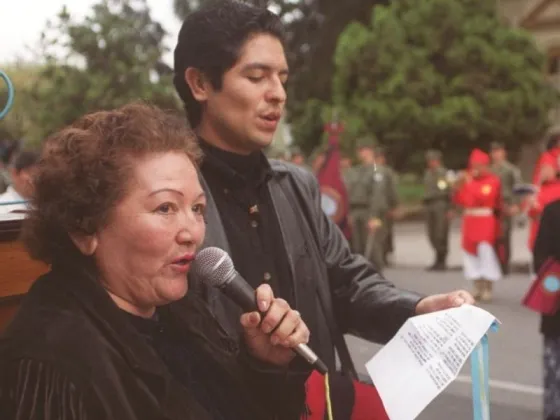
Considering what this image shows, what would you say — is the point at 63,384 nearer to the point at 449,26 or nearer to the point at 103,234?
the point at 103,234

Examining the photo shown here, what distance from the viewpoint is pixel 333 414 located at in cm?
194

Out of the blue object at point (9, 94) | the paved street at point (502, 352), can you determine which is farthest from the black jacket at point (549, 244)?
the blue object at point (9, 94)

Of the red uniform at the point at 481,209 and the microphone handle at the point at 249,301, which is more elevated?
the microphone handle at the point at 249,301

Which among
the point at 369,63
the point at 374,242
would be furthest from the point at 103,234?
the point at 369,63

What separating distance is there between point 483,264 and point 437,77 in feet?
54.2

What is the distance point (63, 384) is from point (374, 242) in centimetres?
1023

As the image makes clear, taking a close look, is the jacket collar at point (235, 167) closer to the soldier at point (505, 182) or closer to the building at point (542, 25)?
the soldier at point (505, 182)

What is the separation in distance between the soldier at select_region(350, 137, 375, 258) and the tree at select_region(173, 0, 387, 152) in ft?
50.1

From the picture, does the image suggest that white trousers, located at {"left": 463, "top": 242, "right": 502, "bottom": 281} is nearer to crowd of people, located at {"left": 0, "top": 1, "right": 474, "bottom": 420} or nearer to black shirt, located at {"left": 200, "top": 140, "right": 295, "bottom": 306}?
crowd of people, located at {"left": 0, "top": 1, "right": 474, "bottom": 420}

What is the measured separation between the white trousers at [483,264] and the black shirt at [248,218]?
7610 mm

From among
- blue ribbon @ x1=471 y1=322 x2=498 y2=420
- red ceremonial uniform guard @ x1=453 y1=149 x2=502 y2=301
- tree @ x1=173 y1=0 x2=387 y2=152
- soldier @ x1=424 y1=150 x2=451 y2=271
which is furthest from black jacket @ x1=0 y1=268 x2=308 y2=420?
tree @ x1=173 y1=0 x2=387 y2=152

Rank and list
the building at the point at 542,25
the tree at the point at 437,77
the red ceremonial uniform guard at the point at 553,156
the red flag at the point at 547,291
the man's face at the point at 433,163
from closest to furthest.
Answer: the red flag at the point at 547,291 < the red ceremonial uniform guard at the point at 553,156 < the man's face at the point at 433,163 < the tree at the point at 437,77 < the building at the point at 542,25

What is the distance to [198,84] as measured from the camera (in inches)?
88.7

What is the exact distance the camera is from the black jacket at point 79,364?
1.38 metres
